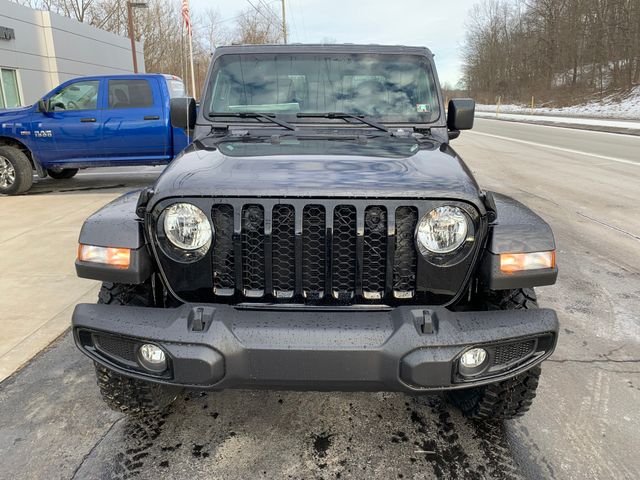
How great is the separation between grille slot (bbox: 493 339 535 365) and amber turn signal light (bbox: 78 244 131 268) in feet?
Result: 5.03

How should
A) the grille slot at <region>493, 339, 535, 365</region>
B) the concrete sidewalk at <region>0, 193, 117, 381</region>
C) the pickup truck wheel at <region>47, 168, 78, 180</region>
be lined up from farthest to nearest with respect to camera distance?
the pickup truck wheel at <region>47, 168, 78, 180</region> → the concrete sidewalk at <region>0, 193, 117, 381</region> → the grille slot at <region>493, 339, 535, 365</region>

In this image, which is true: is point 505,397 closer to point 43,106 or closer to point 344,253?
point 344,253

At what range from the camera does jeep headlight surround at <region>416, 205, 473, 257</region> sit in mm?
2070

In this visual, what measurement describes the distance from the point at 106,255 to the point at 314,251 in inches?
34.3

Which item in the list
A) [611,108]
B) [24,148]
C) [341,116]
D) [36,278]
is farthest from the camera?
[611,108]

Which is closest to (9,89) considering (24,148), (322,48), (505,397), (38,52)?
(38,52)

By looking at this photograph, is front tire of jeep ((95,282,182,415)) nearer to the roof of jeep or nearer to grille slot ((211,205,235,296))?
grille slot ((211,205,235,296))

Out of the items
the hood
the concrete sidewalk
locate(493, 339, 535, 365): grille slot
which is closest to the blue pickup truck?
the concrete sidewalk

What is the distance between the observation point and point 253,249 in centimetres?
→ 210

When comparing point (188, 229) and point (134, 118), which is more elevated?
point (134, 118)

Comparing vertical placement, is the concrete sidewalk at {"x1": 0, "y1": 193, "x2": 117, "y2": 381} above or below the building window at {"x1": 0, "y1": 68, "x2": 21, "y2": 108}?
below

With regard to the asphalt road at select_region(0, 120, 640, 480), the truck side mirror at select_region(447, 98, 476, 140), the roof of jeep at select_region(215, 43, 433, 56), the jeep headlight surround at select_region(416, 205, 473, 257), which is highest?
the roof of jeep at select_region(215, 43, 433, 56)

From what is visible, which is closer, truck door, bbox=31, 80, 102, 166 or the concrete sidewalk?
the concrete sidewalk

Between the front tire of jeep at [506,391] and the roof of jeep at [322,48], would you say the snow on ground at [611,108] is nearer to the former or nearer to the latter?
the roof of jeep at [322,48]
